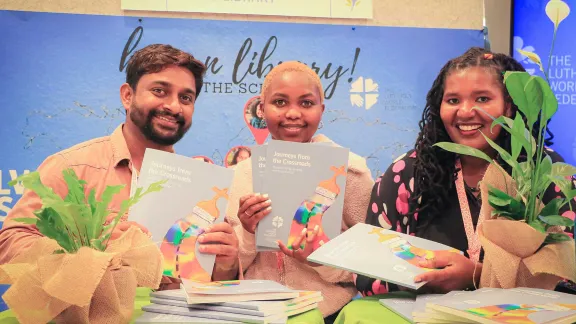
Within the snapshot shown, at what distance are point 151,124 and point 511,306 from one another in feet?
5.04

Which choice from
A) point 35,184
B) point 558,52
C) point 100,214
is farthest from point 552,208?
point 558,52

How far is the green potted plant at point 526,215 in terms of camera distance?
1.58 meters

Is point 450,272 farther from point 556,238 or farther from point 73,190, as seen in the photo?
point 73,190

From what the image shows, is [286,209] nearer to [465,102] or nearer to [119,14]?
[465,102]

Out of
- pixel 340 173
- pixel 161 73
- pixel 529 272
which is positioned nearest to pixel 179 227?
pixel 340 173

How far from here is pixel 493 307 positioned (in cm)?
140

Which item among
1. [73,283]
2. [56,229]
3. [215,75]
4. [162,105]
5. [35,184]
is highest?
[215,75]

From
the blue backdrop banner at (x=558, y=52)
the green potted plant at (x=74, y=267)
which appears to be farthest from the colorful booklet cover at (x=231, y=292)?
the blue backdrop banner at (x=558, y=52)

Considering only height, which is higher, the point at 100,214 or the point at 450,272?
the point at 100,214

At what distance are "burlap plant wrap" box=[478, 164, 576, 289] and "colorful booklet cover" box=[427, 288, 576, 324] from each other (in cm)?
5

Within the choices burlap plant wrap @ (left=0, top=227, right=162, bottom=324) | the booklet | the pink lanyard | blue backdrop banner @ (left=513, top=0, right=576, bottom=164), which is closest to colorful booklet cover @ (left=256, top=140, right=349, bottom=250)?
the pink lanyard

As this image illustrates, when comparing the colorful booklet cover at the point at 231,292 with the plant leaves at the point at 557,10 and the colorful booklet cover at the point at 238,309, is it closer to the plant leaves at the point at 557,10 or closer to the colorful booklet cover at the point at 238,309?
the colorful booklet cover at the point at 238,309

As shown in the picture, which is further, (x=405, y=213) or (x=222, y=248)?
(x=405, y=213)

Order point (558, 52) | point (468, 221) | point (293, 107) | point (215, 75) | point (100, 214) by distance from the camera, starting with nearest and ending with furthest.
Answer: point (100, 214) → point (468, 221) → point (293, 107) → point (558, 52) → point (215, 75)
